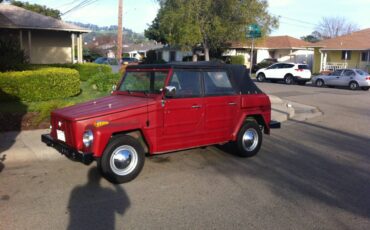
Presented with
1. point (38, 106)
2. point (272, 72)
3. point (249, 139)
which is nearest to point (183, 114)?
point (249, 139)

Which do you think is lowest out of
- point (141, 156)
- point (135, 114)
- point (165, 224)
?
point (165, 224)

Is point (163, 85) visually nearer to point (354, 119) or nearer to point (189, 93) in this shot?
point (189, 93)

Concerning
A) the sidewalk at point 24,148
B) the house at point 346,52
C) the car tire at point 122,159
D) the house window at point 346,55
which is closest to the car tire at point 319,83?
the house at point 346,52

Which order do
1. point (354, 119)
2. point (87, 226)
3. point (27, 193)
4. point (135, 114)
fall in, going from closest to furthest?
point (87, 226) < point (27, 193) < point (135, 114) < point (354, 119)

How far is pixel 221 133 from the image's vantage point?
7.05 meters

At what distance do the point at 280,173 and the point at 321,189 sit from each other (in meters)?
0.90

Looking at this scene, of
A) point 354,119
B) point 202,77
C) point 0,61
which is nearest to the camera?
point 202,77

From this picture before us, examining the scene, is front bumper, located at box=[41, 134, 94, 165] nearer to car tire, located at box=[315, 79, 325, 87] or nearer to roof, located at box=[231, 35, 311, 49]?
car tire, located at box=[315, 79, 325, 87]

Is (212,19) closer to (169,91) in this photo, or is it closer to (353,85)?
(353,85)

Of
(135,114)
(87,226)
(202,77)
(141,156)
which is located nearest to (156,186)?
(141,156)

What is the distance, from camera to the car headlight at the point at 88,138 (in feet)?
18.2

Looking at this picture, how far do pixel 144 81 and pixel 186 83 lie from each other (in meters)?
0.71

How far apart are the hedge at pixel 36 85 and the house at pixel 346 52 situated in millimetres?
31661

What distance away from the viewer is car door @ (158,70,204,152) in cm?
629
